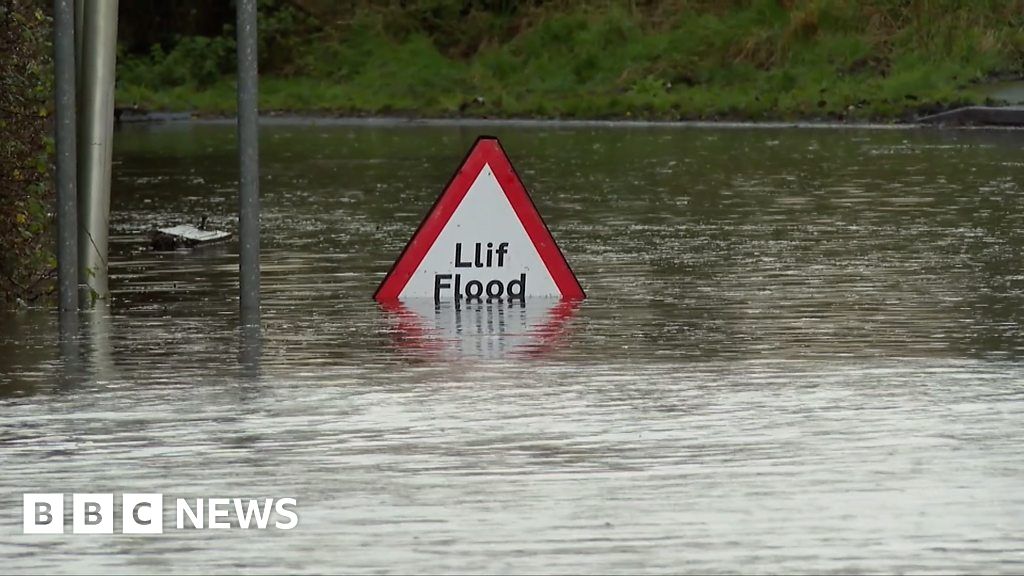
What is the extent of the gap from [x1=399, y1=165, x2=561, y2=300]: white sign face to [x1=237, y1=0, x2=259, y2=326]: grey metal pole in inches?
43.8

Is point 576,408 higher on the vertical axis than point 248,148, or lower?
lower

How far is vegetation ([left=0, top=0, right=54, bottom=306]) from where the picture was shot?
14344 millimetres

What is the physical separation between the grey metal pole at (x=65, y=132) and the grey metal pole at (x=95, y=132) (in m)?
0.76

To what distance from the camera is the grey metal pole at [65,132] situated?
43.0ft

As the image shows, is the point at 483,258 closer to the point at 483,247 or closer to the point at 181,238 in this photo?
the point at 483,247

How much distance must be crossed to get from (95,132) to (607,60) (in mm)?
29365

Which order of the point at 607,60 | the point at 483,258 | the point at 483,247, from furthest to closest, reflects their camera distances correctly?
1. the point at 607,60
2. the point at 483,258
3. the point at 483,247

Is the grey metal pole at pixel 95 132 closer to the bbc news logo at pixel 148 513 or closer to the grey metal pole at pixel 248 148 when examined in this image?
the grey metal pole at pixel 248 148

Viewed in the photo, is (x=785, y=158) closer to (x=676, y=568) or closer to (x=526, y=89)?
(x=526, y=89)

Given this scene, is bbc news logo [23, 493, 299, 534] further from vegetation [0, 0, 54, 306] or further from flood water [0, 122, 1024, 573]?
vegetation [0, 0, 54, 306]

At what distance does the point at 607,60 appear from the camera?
43.3 m

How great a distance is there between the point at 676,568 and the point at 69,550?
5.76 ft

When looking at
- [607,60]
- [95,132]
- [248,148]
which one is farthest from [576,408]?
[607,60]

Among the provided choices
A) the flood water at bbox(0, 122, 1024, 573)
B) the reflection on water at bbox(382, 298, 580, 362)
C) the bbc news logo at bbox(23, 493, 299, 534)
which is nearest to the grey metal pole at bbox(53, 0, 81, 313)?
the flood water at bbox(0, 122, 1024, 573)
